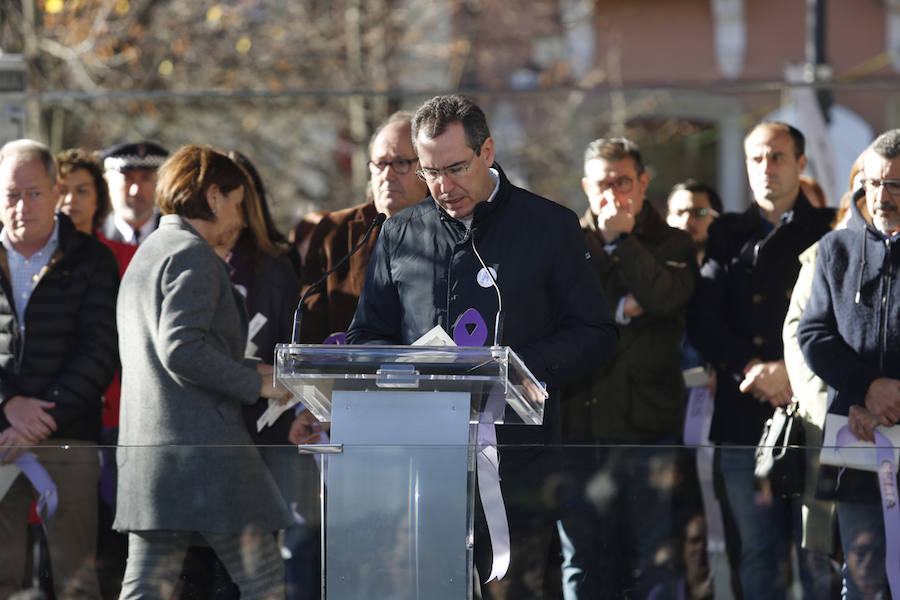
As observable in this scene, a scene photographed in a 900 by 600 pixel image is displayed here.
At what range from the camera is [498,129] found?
15250 mm

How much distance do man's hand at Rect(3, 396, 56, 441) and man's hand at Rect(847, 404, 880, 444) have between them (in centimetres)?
284

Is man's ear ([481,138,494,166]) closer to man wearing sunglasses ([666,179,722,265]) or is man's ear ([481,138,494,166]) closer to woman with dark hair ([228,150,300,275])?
woman with dark hair ([228,150,300,275])

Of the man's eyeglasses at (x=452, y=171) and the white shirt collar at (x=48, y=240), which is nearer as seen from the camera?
the man's eyeglasses at (x=452, y=171)

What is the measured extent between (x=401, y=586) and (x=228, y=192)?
2.03 metres

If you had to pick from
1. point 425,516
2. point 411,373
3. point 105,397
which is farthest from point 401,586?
point 105,397

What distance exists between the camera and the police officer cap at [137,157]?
6469 mm

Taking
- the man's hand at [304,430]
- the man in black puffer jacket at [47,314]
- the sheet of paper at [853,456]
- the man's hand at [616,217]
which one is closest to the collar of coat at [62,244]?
→ the man in black puffer jacket at [47,314]

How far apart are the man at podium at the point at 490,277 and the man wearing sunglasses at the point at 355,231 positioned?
3.56 feet

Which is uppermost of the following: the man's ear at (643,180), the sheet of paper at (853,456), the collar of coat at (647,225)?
the man's ear at (643,180)

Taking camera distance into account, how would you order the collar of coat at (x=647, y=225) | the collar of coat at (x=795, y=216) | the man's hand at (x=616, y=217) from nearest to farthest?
1. the man's hand at (x=616, y=217)
2. the collar of coat at (x=795, y=216)
3. the collar of coat at (x=647, y=225)

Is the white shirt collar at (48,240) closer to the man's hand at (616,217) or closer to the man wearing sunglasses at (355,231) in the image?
the man wearing sunglasses at (355,231)

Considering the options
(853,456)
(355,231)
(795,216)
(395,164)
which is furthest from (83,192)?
(853,456)

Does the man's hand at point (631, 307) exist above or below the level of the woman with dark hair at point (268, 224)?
below

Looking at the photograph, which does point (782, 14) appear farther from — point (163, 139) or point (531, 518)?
point (531, 518)
